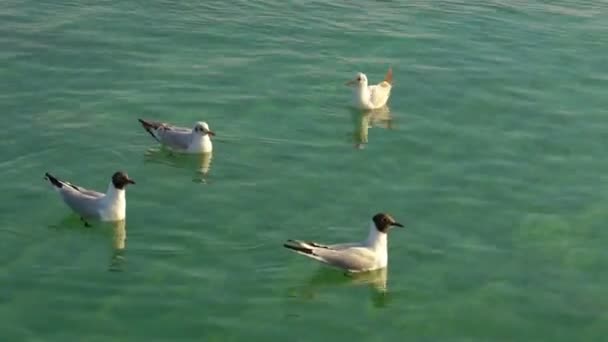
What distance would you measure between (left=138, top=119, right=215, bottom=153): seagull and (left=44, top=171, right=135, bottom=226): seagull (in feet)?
10.8

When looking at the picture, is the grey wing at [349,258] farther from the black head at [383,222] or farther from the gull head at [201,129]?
the gull head at [201,129]

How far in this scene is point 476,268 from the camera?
22.3 m

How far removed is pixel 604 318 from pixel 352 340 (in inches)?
181

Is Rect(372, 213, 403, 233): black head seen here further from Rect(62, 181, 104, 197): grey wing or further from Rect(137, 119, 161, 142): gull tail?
Rect(137, 119, 161, 142): gull tail

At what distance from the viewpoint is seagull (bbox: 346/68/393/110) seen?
98.9 feet

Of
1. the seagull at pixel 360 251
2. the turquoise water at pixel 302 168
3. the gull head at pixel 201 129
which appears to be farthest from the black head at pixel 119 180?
the gull head at pixel 201 129

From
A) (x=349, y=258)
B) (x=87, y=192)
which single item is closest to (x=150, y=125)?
(x=87, y=192)

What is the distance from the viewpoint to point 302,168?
26.5 meters

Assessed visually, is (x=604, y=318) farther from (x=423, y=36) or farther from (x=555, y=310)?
(x=423, y=36)

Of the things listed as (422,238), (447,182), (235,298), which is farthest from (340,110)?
(235,298)

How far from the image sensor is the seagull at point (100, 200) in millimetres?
23141

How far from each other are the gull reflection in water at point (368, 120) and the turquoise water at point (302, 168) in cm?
11

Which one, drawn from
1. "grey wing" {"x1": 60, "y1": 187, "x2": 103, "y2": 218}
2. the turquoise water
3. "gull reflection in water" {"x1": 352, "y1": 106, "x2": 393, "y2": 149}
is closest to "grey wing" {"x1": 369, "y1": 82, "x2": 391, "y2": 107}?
"gull reflection in water" {"x1": 352, "y1": 106, "x2": 393, "y2": 149}

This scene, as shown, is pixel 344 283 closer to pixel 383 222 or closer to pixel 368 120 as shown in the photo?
pixel 383 222
